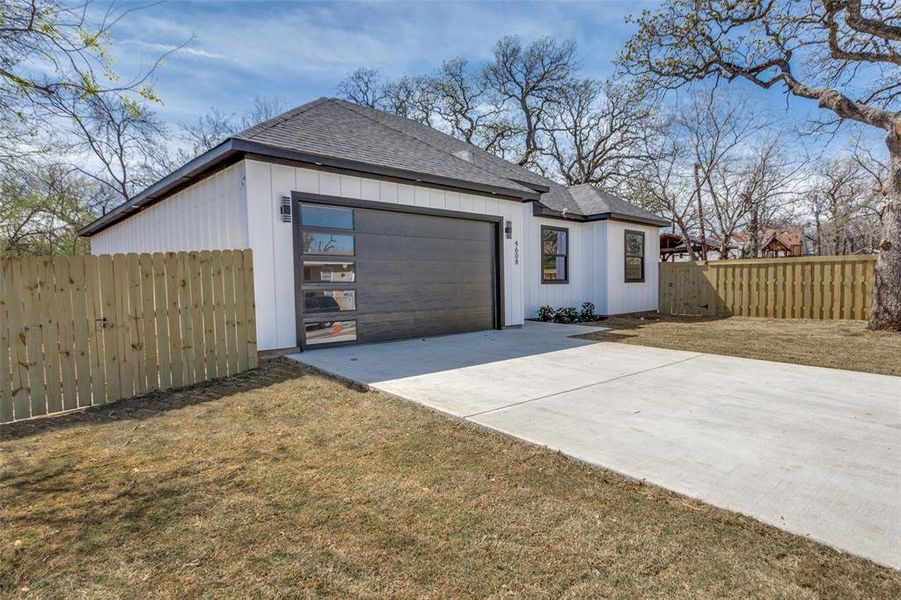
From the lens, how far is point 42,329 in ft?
14.1

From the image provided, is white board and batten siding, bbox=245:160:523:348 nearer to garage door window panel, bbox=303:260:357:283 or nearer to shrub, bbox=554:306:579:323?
garage door window panel, bbox=303:260:357:283

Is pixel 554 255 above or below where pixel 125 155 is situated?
below

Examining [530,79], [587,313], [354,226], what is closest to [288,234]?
[354,226]

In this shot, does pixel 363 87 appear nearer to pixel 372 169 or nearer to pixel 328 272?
pixel 372 169

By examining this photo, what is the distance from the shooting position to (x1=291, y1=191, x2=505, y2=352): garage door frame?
655 centimetres

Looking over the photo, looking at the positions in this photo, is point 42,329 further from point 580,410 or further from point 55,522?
point 580,410

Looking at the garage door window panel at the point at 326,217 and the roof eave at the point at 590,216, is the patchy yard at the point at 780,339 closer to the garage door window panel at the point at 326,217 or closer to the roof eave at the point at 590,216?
the roof eave at the point at 590,216

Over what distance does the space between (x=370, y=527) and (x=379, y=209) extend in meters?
5.98

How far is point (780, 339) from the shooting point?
7.98 m

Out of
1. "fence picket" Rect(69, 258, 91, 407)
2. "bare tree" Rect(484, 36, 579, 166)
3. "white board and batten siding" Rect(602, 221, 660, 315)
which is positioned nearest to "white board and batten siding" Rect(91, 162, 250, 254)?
"fence picket" Rect(69, 258, 91, 407)

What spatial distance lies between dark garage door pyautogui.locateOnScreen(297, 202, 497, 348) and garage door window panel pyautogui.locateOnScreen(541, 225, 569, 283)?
2.77m

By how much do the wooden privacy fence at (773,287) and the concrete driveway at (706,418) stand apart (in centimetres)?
767

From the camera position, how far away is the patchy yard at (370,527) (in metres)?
1.78

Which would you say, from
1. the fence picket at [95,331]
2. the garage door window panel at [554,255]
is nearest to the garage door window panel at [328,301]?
the fence picket at [95,331]
